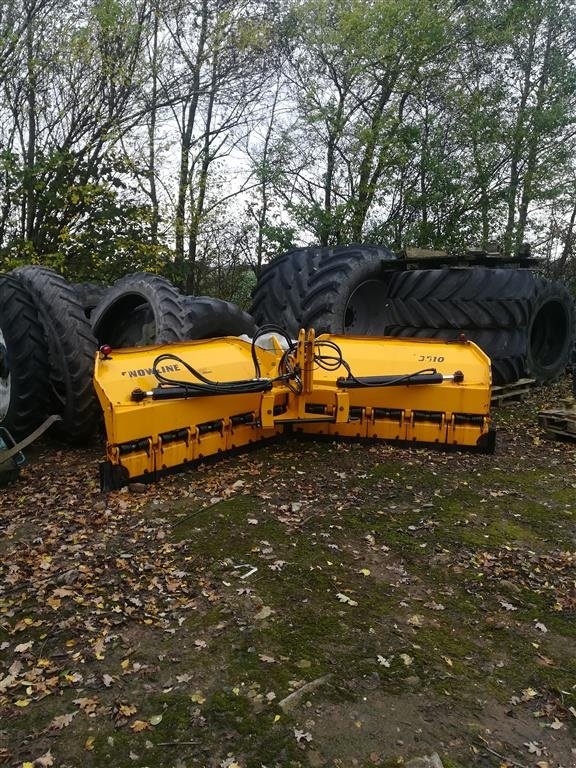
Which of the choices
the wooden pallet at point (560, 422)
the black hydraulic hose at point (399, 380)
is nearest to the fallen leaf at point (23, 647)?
the black hydraulic hose at point (399, 380)

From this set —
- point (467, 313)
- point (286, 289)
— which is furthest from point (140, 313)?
point (467, 313)

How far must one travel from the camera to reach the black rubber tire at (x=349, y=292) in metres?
7.50

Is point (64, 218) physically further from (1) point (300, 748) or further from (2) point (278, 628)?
(1) point (300, 748)

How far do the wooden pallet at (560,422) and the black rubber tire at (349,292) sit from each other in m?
2.63

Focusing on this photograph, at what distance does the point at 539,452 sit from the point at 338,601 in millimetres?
3775

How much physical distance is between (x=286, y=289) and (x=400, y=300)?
1.66 metres


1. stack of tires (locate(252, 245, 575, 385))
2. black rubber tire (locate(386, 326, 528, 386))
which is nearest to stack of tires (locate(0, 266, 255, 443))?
stack of tires (locate(252, 245, 575, 385))

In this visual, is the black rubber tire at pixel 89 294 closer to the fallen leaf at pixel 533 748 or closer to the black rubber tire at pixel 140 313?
the black rubber tire at pixel 140 313

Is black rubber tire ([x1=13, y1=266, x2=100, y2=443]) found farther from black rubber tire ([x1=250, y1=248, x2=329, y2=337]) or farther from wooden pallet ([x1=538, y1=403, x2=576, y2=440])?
wooden pallet ([x1=538, y1=403, x2=576, y2=440])

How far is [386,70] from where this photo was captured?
13039mm

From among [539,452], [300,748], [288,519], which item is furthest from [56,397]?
[539,452]

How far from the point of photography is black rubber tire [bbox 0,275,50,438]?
5.31 m

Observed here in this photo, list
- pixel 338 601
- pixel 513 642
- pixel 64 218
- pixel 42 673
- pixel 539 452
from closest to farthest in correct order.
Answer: pixel 42 673, pixel 513 642, pixel 338 601, pixel 539 452, pixel 64 218

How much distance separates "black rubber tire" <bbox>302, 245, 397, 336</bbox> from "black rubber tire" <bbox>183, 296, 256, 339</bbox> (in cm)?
92
